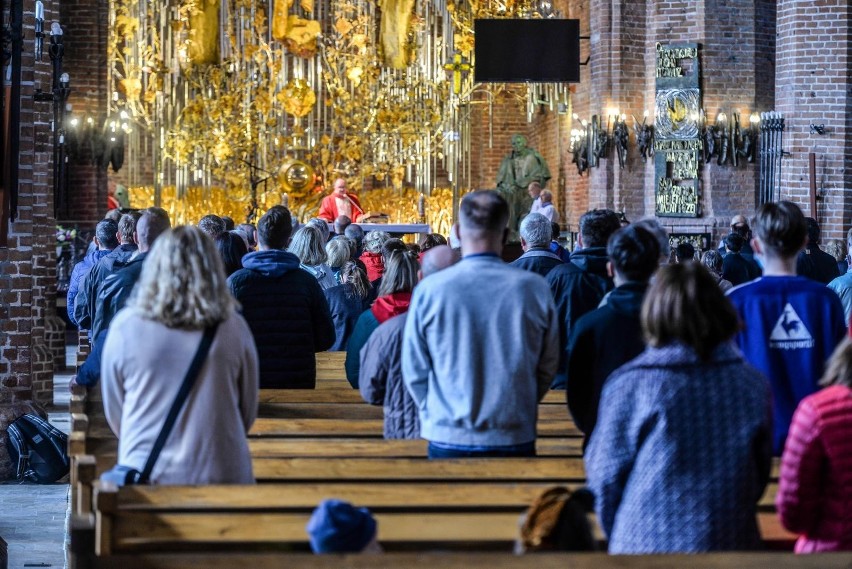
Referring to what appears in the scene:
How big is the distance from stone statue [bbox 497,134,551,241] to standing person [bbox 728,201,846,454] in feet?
59.2

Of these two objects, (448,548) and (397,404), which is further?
(397,404)

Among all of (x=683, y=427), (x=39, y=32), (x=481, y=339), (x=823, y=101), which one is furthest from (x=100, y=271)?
(x=823, y=101)

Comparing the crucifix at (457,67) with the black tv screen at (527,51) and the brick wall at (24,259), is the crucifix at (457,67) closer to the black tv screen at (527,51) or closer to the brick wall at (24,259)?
the black tv screen at (527,51)

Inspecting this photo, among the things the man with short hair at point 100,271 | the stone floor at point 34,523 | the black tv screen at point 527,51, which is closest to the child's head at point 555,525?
the stone floor at point 34,523

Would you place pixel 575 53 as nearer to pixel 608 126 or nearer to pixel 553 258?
pixel 608 126

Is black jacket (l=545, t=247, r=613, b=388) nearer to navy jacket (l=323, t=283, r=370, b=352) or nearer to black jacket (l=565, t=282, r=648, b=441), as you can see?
black jacket (l=565, t=282, r=648, b=441)

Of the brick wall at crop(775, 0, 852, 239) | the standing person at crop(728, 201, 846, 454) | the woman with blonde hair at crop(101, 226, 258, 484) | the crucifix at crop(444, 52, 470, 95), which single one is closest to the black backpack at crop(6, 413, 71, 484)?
the woman with blonde hair at crop(101, 226, 258, 484)

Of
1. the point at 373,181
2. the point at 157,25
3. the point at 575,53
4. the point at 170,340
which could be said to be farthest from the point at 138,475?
the point at 373,181

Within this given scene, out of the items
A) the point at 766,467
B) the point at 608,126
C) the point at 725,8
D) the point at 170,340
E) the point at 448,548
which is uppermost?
the point at 725,8

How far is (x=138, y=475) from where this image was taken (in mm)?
4941

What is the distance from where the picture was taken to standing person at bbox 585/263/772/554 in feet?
13.2

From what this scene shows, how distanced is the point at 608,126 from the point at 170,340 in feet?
56.8

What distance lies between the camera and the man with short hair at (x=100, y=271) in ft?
31.2

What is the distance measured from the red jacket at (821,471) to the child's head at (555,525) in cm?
56
